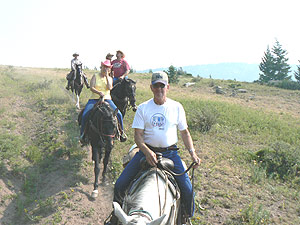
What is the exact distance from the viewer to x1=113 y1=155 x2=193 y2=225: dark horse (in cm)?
237

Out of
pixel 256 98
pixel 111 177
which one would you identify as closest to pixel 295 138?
pixel 111 177

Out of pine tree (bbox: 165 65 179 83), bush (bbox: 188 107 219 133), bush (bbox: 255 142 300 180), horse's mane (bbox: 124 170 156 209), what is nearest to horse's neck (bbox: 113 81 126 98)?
bush (bbox: 188 107 219 133)

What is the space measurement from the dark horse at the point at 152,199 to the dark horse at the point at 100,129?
9.72ft

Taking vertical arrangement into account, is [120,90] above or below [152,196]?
above

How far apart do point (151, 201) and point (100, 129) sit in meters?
3.96

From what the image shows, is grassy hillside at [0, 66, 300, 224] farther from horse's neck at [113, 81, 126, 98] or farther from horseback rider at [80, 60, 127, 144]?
horse's neck at [113, 81, 126, 98]

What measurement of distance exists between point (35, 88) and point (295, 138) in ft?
58.7

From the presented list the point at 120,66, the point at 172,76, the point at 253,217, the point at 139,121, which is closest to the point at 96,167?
the point at 139,121

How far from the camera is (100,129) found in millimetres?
6465

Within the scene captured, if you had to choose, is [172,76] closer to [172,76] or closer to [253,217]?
[172,76]

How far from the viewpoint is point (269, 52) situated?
190ft

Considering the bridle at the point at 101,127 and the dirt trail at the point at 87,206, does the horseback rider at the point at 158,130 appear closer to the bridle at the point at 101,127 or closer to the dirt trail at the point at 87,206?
the dirt trail at the point at 87,206

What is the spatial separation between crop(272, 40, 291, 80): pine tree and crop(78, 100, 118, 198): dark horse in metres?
58.2

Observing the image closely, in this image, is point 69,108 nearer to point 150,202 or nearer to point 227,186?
point 227,186
